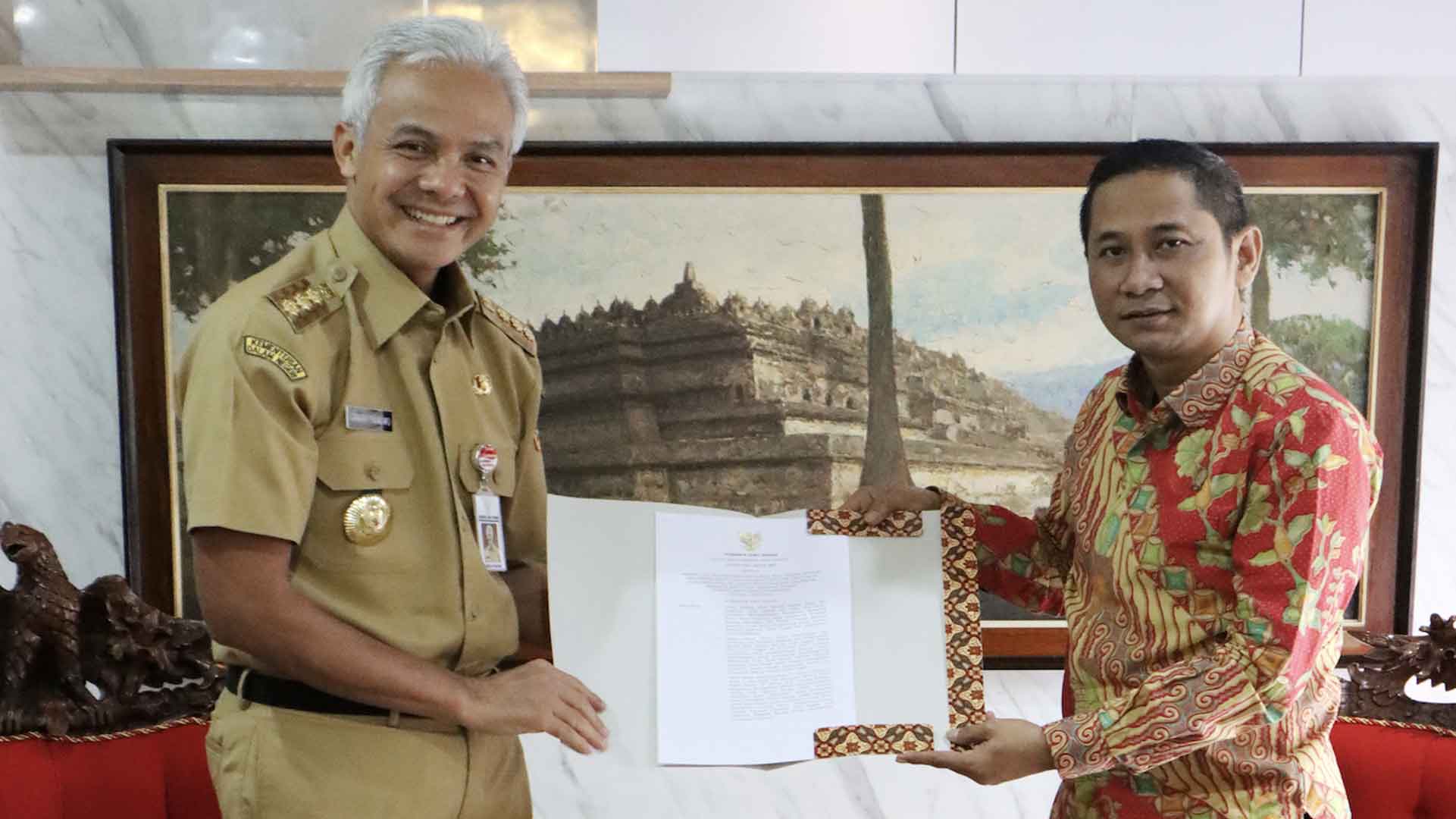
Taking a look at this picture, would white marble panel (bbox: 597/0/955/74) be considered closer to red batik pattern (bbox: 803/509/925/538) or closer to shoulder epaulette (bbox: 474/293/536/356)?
shoulder epaulette (bbox: 474/293/536/356)

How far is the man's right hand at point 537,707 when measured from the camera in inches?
44.1

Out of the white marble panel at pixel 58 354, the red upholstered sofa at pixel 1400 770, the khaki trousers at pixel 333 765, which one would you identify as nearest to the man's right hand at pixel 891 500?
the khaki trousers at pixel 333 765

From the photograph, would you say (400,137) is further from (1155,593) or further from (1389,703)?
(1389,703)

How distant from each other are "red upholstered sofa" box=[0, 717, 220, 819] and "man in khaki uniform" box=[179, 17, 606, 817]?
562mm

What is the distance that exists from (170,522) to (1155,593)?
1.73m

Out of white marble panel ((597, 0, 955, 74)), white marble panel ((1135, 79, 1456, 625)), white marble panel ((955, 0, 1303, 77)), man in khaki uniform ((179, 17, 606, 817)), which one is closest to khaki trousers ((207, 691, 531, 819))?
man in khaki uniform ((179, 17, 606, 817))

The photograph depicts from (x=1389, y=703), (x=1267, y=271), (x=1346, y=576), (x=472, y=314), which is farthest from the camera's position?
(x=1267, y=271)

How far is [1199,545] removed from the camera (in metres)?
1.12

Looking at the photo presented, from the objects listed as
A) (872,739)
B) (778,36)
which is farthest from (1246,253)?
(778,36)

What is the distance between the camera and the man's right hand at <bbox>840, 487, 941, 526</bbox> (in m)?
1.47

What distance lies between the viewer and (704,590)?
4.46 ft

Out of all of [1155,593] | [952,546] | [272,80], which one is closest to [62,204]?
[272,80]

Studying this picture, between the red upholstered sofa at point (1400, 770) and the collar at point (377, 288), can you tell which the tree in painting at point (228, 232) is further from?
the red upholstered sofa at point (1400, 770)

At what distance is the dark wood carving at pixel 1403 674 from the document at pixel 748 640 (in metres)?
0.95
